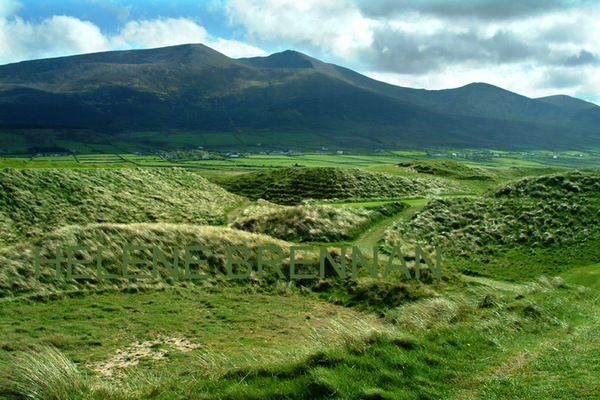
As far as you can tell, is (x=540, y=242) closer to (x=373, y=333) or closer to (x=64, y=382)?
(x=373, y=333)

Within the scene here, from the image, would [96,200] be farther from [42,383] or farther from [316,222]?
[42,383]

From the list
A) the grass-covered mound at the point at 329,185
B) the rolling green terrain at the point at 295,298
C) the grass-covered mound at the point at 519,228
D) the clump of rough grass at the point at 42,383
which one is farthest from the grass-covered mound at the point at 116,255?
the grass-covered mound at the point at 329,185

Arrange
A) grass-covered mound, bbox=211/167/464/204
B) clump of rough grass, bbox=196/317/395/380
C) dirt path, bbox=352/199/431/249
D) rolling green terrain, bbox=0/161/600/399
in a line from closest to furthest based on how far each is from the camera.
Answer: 1. rolling green terrain, bbox=0/161/600/399
2. clump of rough grass, bbox=196/317/395/380
3. dirt path, bbox=352/199/431/249
4. grass-covered mound, bbox=211/167/464/204

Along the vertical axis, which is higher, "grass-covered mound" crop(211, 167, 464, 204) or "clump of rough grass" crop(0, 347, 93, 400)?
"grass-covered mound" crop(211, 167, 464, 204)

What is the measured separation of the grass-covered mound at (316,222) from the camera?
3306cm

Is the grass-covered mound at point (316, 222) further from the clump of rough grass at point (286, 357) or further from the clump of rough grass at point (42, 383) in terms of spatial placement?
the clump of rough grass at point (42, 383)

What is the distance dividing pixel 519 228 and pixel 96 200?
37.1m

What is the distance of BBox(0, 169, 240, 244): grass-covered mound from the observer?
103ft

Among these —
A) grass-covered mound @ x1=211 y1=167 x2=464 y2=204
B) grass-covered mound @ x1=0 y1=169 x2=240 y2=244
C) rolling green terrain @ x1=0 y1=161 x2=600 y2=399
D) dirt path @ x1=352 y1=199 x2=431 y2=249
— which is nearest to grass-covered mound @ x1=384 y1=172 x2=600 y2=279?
rolling green terrain @ x1=0 y1=161 x2=600 y2=399

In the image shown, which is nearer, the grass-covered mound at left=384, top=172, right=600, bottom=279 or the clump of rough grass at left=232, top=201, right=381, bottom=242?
the grass-covered mound at left=384, top=172, right=600, bottom=279

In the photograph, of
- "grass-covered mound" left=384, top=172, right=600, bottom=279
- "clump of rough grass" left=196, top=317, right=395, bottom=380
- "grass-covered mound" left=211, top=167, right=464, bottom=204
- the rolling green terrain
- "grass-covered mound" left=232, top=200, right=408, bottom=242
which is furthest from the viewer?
"grass-covered mound" left=211, top=167, right=464, bottom=204

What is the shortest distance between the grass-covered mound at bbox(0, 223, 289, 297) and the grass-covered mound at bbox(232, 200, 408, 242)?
238 inches

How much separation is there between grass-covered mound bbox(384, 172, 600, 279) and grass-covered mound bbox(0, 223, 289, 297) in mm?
12871

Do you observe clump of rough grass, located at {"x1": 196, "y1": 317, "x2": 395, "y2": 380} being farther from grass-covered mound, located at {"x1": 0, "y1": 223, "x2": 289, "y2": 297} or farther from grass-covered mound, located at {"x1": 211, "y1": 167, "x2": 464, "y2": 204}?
grass-covered mound, located at {"x1": 211, "y1": 167, "x2": 464, "y2": 204}
